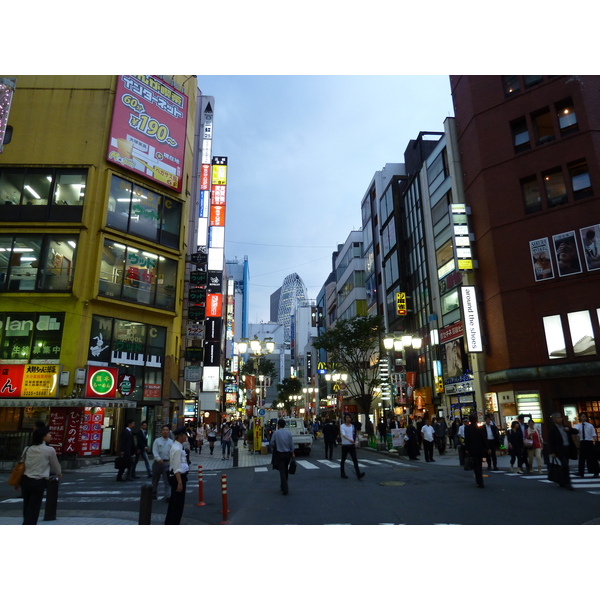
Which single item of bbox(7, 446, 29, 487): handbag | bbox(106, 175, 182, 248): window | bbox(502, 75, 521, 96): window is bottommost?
bbox(7, 446, 29, 487): handbag

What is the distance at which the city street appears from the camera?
27.9ft

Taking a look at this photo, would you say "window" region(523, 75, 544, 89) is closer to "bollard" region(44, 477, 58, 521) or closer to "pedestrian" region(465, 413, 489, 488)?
"pedestrian" region(465, 413, 489, 488)

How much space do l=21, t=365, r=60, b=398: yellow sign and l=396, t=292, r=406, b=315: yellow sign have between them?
30179mm

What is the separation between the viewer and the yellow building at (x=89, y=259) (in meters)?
22.0

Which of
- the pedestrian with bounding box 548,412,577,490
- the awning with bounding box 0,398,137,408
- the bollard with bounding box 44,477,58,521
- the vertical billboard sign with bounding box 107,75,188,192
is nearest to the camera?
the bollard with bounding box 44,477,58,521

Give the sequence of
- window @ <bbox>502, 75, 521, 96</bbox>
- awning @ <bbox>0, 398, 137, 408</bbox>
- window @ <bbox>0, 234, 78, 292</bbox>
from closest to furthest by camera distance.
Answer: awning @ <bbox>0, 398, 137, 408</bbox> < window @ <bbox>0, 234, 78, 292</bbox> < window @ <bbox>502, 75, 521, 96</bbox>

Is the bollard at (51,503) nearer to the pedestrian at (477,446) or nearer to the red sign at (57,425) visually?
the pedestrian at (477,446)

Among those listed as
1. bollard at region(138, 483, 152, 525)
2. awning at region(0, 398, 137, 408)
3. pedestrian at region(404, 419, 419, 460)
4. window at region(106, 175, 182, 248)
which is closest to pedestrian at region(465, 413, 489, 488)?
bollard at region(138, 483, 152, 525)

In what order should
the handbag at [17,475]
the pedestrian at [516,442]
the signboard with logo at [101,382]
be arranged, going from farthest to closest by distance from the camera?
the signboard with logo at [101,382] → the pedestrian at [516,442] → the handbag at [17,475]

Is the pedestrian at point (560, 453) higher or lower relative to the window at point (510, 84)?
lower

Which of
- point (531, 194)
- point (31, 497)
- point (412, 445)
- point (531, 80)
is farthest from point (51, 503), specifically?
point (531, 80)

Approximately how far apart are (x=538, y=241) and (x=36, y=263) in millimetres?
28182

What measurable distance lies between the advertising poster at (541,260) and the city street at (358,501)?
14.0 m

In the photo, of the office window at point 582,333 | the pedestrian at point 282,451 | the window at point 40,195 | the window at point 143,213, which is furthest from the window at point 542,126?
the window at point 40,195
